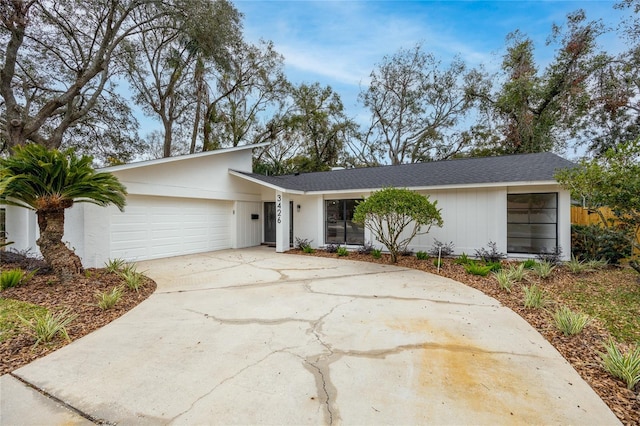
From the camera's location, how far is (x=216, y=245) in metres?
11.5

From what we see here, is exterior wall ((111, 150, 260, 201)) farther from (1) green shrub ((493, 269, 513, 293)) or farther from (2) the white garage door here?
(1) green shrub ((493, 269, 513, 293))

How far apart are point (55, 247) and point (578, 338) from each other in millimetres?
9027

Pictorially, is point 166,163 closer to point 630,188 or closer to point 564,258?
point 630,188

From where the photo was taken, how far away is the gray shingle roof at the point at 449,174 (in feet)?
28.8

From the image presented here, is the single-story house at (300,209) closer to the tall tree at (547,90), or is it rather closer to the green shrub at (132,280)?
the green shrub at (132,280)

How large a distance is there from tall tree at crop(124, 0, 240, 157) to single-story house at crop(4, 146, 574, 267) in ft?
20.8

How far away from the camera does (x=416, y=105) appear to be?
952 inches

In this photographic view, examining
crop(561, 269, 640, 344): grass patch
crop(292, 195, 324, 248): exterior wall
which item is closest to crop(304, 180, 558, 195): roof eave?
crop(292, 195, 324, 248): exterior wall

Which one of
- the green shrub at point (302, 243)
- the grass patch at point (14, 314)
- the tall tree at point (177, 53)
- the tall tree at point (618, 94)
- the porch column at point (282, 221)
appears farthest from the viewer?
the tall tree at point (618, 94)

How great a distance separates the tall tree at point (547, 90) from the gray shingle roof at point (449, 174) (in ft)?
28.7

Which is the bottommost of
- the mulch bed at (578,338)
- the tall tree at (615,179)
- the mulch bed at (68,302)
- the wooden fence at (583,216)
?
the mulch bed at (578,338)

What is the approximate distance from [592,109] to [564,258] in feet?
48.7

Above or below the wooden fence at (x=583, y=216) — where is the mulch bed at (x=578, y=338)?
below

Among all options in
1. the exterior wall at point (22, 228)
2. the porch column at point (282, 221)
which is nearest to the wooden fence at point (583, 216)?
the porch column at point (282, 221)
